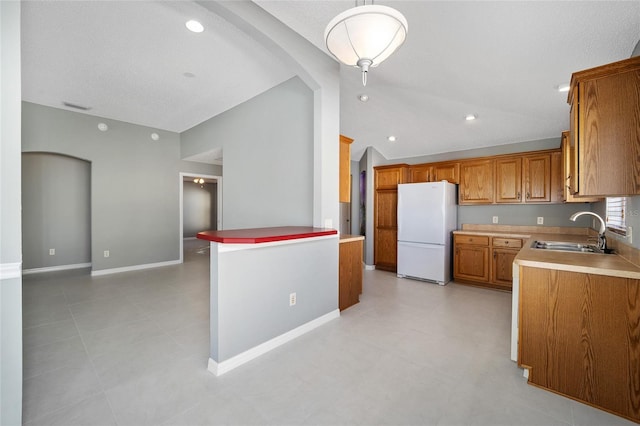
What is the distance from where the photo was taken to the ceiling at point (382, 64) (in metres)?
2.02

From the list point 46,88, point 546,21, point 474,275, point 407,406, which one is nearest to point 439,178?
point 474,275

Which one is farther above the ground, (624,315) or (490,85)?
(490,85)

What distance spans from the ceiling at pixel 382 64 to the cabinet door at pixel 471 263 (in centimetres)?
179

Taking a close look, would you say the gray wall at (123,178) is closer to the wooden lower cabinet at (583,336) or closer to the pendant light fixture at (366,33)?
the pendant light fixture at (366,33)

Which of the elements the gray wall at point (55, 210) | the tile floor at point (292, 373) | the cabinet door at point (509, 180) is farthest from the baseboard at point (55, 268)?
the cabinet door at point (509, 180)

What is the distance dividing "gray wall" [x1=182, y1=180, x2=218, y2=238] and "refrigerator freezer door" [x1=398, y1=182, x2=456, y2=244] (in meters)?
8.13

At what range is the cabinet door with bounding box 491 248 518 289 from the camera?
3986mm

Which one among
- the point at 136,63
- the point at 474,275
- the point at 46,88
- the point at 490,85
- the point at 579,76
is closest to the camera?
the point at 579,76

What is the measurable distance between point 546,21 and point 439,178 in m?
3.14

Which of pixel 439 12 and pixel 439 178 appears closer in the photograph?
pixel 439 12

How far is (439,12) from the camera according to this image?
2025mm

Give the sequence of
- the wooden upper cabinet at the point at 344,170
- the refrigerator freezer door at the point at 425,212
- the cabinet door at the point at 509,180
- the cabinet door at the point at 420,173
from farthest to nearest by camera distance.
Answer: the cabinet door at the point at 420,173, the refrigerator freezer door at the point at 425,212, the cabinet door at the point at 509,180, the wooden upper cabinet at the point at 344,170

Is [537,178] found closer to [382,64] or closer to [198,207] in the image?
[382,64]

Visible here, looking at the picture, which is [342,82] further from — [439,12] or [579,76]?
[579,76]
